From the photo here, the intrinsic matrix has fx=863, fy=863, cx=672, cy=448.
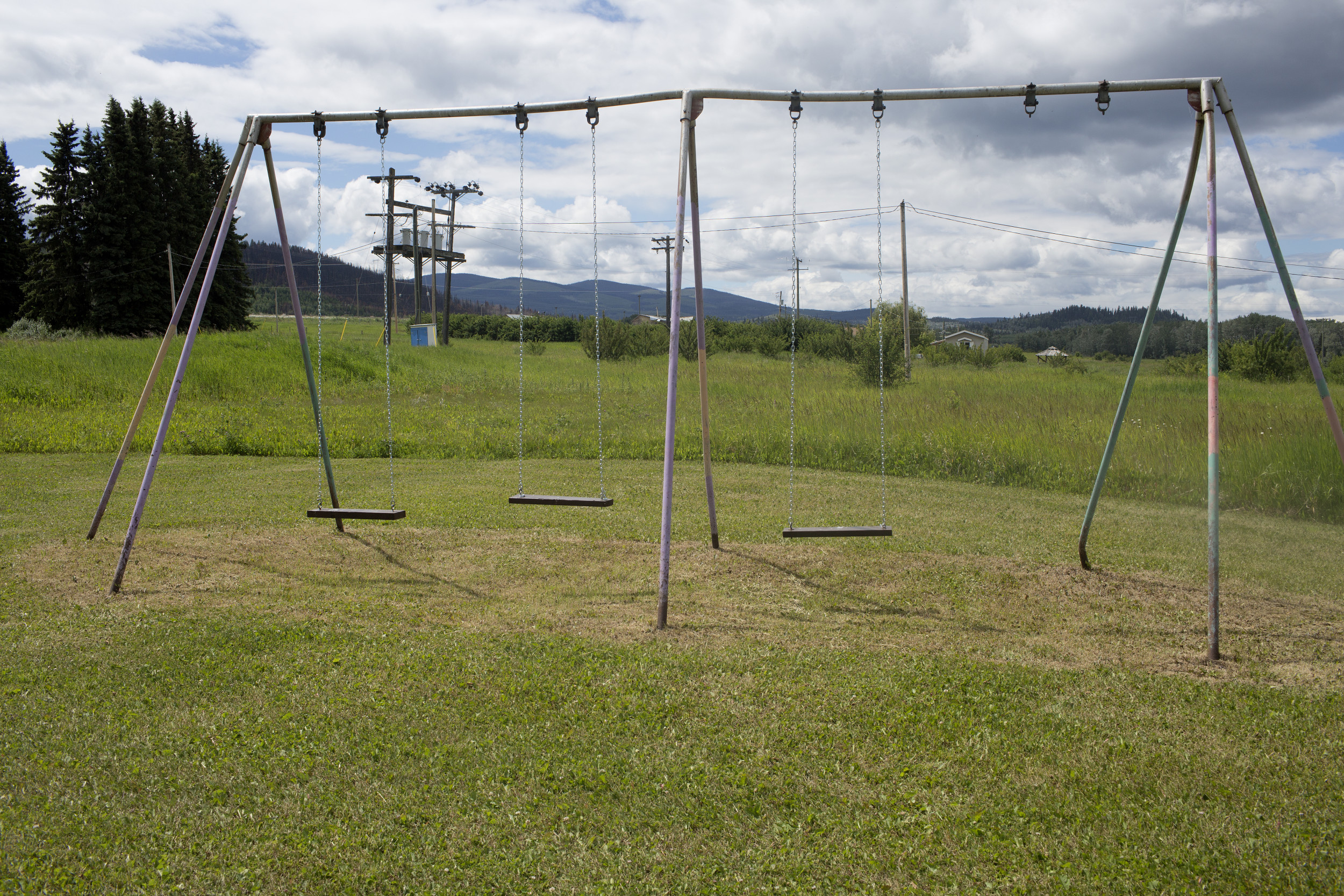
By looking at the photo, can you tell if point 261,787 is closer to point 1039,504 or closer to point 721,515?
point 721,515

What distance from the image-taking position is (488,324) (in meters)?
61.2

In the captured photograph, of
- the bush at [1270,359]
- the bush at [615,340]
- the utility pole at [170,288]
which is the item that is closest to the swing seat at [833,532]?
the bush at [1270,359]

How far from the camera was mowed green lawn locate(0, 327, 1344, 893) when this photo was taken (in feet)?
9.76

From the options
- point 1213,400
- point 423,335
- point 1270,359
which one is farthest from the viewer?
point 423,335

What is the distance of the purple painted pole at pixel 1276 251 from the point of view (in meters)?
5.30

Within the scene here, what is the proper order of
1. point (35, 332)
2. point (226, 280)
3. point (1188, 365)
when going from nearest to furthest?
point (1188, 365) → point (35, 332) → point (226, 280)

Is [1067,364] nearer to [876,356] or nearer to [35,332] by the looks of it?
[876,356]

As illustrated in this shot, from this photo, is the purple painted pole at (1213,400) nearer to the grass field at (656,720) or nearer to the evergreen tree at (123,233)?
the grass field at (656,720)

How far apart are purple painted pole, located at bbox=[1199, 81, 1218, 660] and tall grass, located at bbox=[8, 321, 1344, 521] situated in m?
5.95

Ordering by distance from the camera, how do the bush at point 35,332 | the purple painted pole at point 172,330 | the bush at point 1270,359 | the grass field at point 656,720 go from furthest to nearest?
1. the bush at point 35,332
2. the bush at point 1270,359
3. the purple painted pole at point 172,330
4. the grass field at point 656,720

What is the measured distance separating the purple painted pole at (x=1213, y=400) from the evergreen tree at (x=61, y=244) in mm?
38094

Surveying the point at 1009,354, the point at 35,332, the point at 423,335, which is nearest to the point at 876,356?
the point at 423,335

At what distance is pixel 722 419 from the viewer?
16.4m

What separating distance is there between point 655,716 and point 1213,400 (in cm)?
369
